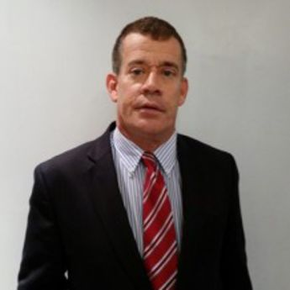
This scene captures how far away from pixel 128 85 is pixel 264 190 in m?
0.72

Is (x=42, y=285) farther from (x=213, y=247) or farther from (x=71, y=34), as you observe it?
(x=71, y=34)

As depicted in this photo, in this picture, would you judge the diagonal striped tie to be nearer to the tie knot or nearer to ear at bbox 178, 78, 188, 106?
the tie knot

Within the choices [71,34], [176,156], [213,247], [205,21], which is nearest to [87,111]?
[71,34]

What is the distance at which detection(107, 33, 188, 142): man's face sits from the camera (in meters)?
1.28

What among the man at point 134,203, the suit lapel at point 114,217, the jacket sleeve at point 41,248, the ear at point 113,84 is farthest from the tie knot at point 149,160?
the jacket sleeve at point 41,248

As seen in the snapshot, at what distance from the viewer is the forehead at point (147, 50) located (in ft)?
4.18

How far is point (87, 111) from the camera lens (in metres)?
1.55

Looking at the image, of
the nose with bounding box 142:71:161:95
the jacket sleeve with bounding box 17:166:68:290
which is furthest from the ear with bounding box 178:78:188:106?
the jacket sleeve with bounding box 17:166:68:290

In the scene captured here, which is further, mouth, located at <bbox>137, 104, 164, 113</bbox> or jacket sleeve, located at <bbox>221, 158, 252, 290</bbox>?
jacket sleeve, located at <bbox>221, 158, 252, 290</bbox>

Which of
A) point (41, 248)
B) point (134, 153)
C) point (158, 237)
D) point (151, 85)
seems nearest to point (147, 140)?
point (134, 153)

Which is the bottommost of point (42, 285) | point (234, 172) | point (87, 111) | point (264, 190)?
point (42, 285)

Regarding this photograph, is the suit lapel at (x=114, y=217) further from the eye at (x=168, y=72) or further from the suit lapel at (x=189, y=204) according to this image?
the eye at (x=168, y=72)

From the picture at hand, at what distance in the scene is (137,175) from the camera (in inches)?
52.0

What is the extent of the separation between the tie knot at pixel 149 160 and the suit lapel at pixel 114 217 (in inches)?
4.4
